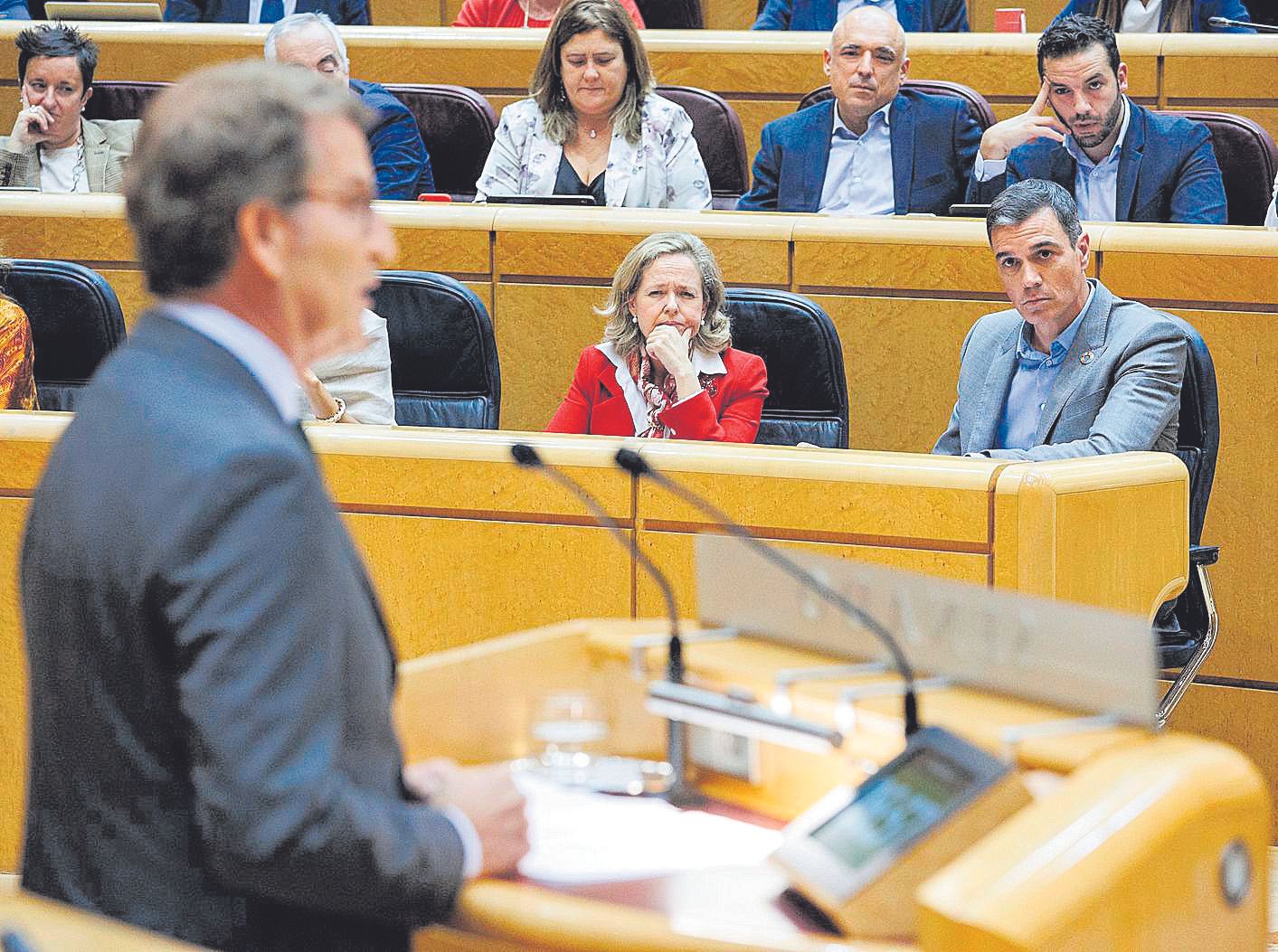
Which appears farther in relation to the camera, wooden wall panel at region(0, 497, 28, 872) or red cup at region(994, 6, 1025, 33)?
red cup at region(994, 6, 1025, 33)

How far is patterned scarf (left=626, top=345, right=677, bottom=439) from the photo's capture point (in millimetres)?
2680

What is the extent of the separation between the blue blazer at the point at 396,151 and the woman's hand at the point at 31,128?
665 millimetres

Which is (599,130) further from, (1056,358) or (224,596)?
(224,596)

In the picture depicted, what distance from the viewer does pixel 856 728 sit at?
1080 mm

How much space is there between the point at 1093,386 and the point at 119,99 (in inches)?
98.0

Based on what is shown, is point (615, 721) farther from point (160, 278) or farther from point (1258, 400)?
point (1258, 400)

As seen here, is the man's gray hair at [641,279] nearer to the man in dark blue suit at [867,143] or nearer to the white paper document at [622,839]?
the man in dark blue suit at [867,143]

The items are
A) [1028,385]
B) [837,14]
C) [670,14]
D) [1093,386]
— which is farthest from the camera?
[670,14]

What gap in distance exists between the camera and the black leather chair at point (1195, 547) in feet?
7.46

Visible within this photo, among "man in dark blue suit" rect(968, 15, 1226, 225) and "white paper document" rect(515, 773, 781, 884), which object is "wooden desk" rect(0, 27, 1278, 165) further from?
"white paper document" rect(515, 773, 781, 884)

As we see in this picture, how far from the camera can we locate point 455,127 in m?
3.82

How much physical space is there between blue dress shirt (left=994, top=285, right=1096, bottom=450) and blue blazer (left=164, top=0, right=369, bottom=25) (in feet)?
8.65

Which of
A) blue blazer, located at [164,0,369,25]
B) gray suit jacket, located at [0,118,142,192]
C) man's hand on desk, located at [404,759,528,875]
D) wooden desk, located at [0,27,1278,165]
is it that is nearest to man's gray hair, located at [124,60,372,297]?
man's hand on desk, located at [404,759,528,875]

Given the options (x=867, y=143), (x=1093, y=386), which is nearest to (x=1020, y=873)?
(x=1093, y=386)
